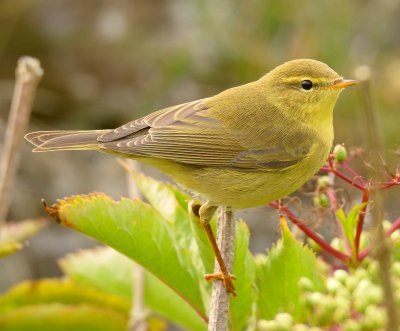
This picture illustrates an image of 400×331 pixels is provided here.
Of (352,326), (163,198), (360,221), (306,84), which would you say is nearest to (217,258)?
(163,198)

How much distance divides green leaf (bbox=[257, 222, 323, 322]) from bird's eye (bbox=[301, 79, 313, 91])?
120cm

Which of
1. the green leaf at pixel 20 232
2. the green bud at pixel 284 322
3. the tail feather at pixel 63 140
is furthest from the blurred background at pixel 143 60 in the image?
the green bud at pixel 284 322

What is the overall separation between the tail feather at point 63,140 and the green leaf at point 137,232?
80 cm

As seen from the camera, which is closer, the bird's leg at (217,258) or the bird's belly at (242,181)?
the bird's leg at (217,258)

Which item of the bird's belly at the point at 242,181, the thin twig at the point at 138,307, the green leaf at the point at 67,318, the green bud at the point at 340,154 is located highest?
the bird's belly at the point at 242,181

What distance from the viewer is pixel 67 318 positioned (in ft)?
7.34

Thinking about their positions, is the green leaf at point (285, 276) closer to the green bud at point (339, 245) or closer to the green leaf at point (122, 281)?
the green bud at point (339, 245)

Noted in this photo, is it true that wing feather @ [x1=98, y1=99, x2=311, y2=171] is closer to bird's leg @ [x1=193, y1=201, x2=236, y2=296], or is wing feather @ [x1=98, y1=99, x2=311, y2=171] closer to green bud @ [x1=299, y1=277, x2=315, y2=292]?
bird's leg @ [x1=193, y1=201, x2=236, y2=296]

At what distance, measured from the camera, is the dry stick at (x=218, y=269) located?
1.85 metres

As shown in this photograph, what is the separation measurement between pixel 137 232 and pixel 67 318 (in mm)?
458

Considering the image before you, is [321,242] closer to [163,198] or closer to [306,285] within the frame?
[306,285]

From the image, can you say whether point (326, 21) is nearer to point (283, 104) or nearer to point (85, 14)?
point (85, 14)

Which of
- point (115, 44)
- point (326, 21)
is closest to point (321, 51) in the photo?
point (326, 21)

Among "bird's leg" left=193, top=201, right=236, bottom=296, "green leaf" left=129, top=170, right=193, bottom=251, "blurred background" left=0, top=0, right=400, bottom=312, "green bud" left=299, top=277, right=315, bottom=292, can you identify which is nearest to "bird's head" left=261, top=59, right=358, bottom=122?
"bird's leg" left=193, top=201, right=236, bottom=296
